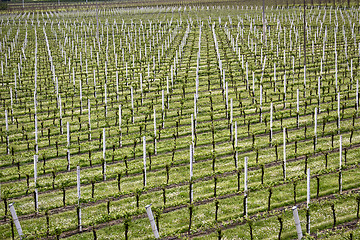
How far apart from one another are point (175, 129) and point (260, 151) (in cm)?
538

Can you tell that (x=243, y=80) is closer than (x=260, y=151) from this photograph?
No

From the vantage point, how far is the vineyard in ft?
57.0

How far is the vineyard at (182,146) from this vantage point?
1738 centimetres

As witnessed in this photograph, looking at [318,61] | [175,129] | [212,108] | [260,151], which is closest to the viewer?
[260,151]

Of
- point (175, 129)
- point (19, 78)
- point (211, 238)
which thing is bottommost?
point (211, 238)

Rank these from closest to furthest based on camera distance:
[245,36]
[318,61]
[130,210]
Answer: [130,210] → [318,61] → [245,36]

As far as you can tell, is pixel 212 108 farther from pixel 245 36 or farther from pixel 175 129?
pixel 245 36

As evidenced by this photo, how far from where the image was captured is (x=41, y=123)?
2709 cm

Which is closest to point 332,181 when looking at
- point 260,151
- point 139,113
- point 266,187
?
point 266,187

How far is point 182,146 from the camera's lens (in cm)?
2431

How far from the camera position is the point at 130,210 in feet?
59.6

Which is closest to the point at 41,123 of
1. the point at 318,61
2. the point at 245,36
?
the point at 318,61

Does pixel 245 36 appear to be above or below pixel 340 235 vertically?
above

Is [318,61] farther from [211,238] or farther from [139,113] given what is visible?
[211,238]
